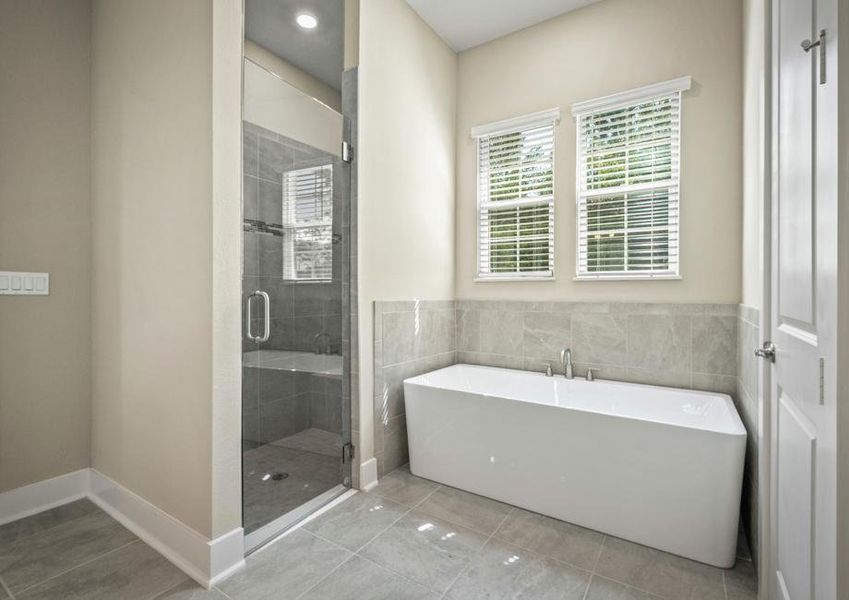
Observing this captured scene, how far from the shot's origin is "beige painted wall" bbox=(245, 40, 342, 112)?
8.33 ft

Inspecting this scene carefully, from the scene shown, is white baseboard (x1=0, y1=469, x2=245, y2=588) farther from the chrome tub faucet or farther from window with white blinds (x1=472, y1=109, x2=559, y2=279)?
window with white blinds (x1=472, y1=109, x2=559, y2=279)

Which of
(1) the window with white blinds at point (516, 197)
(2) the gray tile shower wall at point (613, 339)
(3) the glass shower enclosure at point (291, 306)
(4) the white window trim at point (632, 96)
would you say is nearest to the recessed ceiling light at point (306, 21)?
(3) the glass shower enclosure at point (291, 306)

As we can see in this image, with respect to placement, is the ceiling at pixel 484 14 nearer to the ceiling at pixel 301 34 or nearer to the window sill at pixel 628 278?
the ceiling at pixel 301 34

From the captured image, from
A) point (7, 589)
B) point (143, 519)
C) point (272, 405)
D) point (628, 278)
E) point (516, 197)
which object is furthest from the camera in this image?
point (516, 197)

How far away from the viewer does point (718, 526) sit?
5.64ft

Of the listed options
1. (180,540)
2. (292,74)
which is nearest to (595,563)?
(180,540)

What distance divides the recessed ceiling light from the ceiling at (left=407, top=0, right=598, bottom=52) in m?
0.67

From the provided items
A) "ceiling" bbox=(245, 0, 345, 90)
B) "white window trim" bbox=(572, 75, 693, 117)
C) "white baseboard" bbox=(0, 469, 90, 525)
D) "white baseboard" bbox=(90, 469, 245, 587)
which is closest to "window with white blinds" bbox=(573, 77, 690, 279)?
"white window trim" bbox=(572, 75, 693, 117)

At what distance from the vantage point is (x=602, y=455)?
1964 millimetres

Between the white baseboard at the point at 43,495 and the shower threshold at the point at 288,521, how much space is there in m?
1.21

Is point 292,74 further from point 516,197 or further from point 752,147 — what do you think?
point 752,147

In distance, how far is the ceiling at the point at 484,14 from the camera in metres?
2.87

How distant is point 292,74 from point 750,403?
3289mm

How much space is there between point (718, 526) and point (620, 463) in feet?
1.36
